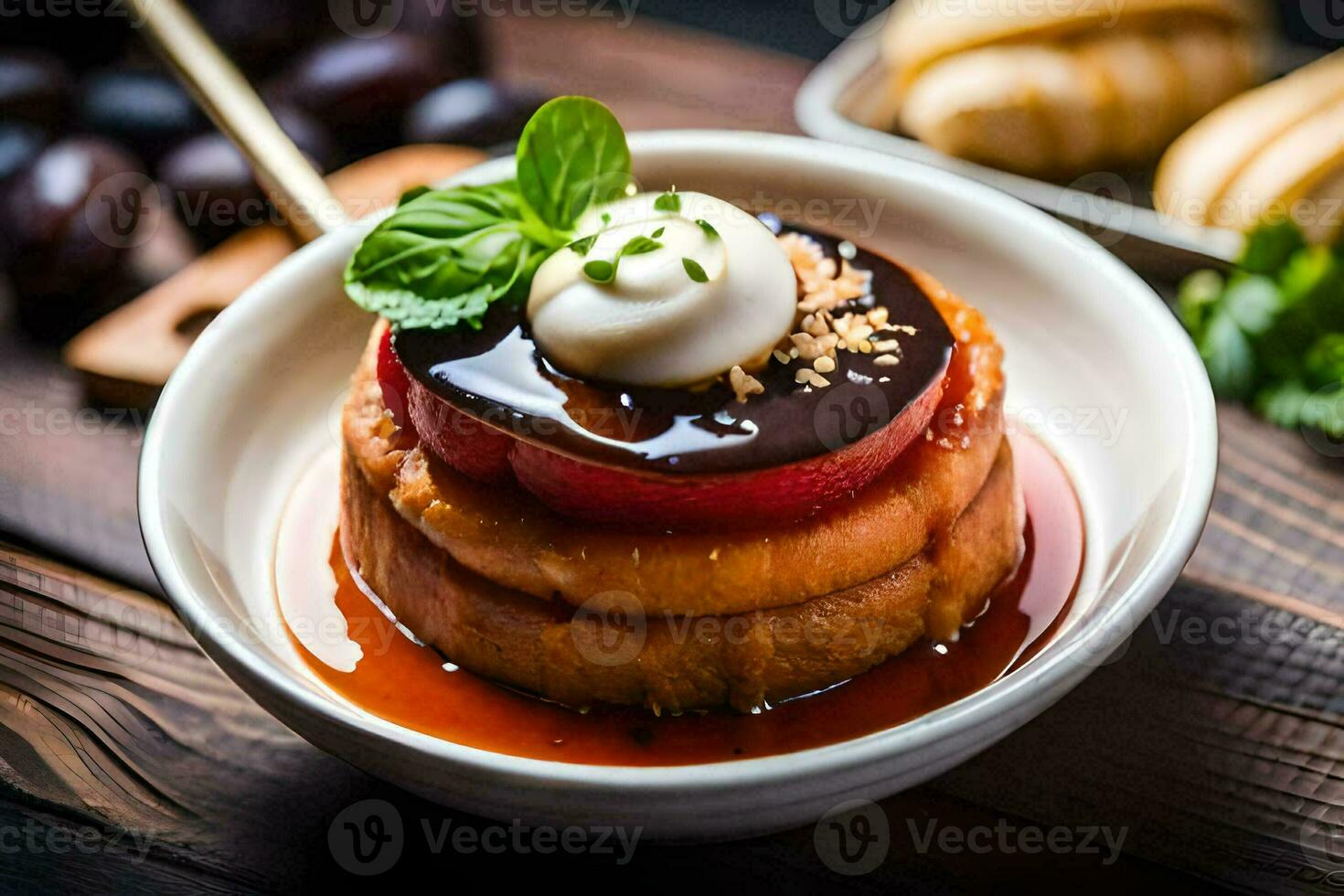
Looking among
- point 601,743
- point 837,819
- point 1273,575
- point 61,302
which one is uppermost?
point 61,302

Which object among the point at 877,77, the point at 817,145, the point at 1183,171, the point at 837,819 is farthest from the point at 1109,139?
the point at 837,819

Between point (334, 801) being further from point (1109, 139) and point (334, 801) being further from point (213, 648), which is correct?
point (1109, 139)

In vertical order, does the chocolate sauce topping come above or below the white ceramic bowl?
above

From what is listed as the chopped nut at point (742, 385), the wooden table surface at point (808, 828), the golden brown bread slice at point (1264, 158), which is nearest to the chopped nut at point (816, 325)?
the chopped nut at point (742, 385)

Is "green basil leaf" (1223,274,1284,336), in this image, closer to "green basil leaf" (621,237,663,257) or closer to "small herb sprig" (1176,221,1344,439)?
"small herb sprig" (1176,221,1344,439)

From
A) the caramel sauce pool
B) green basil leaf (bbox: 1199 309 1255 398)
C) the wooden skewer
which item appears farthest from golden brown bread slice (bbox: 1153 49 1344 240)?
the wooden skewer

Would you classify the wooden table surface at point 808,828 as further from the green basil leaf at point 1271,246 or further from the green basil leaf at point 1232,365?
the green basil leaf at point 1271,246

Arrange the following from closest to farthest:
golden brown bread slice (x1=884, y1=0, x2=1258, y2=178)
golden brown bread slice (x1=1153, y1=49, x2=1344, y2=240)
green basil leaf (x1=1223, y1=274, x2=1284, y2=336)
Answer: green basil leaf (x1=1223, y1=274, x2=1284, y2=336)
golden brown bread slice (x1=1153, y1=49, x2=1344, y2=240)
golden brown bread slice (x1=884, y1=0, x2=1258, y2=178)
